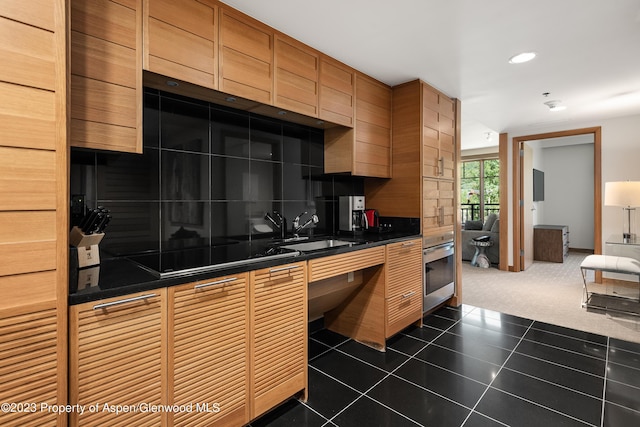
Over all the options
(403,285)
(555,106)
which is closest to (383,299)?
(403,285)

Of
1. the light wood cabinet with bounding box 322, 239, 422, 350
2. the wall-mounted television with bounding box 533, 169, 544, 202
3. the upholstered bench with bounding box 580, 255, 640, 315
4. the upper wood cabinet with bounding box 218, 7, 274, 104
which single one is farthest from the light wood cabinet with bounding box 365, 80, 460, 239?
the wall-mounted television with bounding box 533, 169, 544, 202

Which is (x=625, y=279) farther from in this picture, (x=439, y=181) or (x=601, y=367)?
(x=439, y=181)

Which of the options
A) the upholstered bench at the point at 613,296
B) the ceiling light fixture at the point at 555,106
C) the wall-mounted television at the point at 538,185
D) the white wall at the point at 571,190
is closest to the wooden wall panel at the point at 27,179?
the ceiling light fixture at the point at 555,106

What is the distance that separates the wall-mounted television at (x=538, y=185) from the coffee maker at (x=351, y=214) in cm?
513

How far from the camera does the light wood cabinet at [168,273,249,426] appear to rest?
52.0 inches

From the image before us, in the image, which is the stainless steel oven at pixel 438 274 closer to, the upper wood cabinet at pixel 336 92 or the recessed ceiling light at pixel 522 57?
the upper wood cabinet at pixel 336 92

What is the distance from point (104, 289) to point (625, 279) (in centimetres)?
610

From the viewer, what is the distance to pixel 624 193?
3.70 m

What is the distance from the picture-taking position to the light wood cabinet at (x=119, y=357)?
109cm

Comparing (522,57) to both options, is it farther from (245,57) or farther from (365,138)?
(245,57)

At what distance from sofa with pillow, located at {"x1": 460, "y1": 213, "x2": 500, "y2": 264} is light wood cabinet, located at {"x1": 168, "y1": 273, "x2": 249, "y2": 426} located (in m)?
5.40

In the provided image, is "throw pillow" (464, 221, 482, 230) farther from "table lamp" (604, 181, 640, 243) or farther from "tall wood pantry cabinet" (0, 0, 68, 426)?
"tall wood pantry cabinet" (0, 0, 68, 426)

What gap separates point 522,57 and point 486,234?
391cm

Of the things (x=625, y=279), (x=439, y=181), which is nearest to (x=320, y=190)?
(x=439, y=181)
